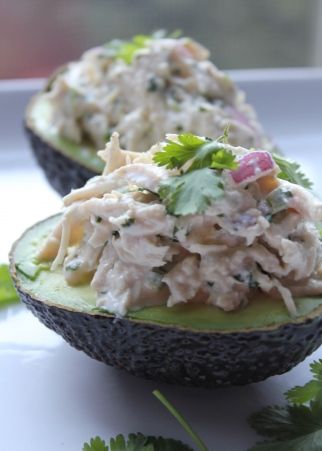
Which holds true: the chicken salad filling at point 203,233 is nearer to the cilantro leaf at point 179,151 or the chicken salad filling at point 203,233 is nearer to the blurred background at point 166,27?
the cilantro leaf at point 179,151

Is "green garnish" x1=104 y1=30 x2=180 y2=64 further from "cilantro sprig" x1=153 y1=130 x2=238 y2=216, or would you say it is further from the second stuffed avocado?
"cilantro sprig" x1=153 y1=130 x2=238 y2=216

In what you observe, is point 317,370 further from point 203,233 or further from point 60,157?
point 60,157

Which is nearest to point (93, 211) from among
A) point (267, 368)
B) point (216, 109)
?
point (267, 368)

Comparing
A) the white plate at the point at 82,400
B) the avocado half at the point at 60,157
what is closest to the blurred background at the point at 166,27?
the avocado half at the point at 60,157

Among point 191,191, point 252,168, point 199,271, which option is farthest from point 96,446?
point 252,168

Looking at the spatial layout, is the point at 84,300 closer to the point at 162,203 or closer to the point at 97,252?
the point at 97,252

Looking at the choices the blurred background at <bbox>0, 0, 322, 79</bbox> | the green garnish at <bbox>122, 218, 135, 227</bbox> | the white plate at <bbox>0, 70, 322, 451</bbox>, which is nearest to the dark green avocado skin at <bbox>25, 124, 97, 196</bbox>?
the white plate at <bbox>0, 70, 322, 451</bbox>
